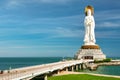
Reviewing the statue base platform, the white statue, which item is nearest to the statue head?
the white statue

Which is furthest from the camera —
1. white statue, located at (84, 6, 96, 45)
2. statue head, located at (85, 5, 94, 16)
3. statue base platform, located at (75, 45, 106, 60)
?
statue head, located at (85, 5, 94, 16)

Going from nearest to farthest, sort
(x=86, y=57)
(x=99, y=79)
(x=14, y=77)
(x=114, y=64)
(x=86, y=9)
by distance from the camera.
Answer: (x=14, y=77), (x=99, y=79), (x=114, y=64), (x=86, y=57), (x=86, y=9)

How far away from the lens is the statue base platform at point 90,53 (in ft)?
341

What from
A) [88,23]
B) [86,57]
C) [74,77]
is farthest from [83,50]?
[74,77]

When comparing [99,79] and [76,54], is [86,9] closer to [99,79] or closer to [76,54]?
[76,54]

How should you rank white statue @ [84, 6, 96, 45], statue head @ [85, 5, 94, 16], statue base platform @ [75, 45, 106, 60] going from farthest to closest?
statue head @ [85, 5, 94, 16], white statue @ [84, 6, 96, 45], statue base platform @ [75, 45, 106, 60]

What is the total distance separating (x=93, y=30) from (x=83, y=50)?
8.48 m

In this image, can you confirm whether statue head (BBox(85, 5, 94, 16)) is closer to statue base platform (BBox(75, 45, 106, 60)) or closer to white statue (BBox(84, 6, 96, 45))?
white statue (BBox(84, 6, 96, 45))

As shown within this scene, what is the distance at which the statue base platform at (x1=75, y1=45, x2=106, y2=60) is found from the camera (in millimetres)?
104062

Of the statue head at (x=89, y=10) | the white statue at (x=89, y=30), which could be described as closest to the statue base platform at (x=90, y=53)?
the white statue at (x=89, y=30)

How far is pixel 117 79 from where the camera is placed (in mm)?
47531

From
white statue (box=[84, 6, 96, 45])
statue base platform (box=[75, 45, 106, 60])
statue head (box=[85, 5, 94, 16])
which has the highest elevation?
statue head (box=[85, 5, 94, 16])

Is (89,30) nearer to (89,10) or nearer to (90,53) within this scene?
(89,10)

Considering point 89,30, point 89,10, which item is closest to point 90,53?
point 89,30
